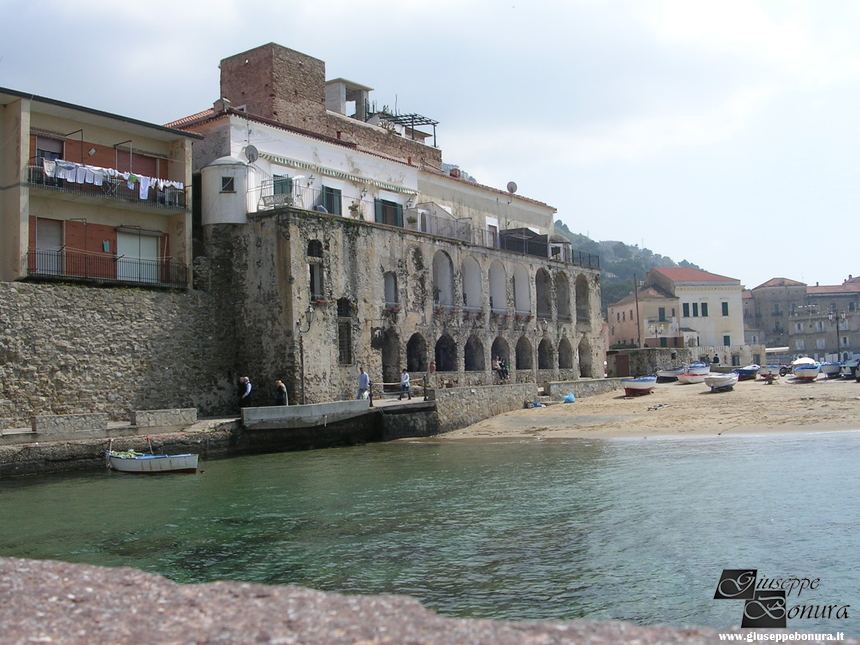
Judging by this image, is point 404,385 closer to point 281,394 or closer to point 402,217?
point 281,394

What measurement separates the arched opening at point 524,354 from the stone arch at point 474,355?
403cm

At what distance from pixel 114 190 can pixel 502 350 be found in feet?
73.7

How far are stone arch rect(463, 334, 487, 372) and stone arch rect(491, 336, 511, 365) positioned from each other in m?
1.69

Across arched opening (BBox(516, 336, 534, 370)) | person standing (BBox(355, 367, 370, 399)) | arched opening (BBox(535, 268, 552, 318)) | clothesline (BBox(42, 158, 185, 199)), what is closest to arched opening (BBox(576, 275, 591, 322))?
arched opening (BBox(535, 268, 552, 318))

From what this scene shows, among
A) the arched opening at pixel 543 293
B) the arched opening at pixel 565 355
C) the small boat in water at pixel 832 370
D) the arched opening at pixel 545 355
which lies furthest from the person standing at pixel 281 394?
the small boat in water at pixel 832 370

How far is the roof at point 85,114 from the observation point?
82.2 feet

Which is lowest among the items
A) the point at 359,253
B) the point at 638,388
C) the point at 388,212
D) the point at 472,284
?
the point at 638,388

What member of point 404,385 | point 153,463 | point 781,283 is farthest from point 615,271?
point 153,463

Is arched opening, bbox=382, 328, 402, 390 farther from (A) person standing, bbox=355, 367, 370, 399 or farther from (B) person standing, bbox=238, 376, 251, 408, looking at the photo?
(B) person standing, bbox=238, 376, 251, 408

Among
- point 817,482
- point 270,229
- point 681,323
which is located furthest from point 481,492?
point 681,323

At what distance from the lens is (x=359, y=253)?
33.2 metres

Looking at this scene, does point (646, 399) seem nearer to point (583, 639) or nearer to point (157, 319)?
point (157, 319)

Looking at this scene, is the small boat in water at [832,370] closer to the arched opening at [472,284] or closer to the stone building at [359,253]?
the stone building at [359,253]

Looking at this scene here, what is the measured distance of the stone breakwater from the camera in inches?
170
